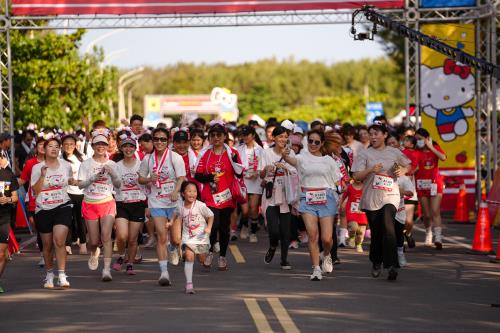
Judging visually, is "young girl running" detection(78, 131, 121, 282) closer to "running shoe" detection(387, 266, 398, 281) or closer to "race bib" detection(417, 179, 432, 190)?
"running shoe" detection(387, 266, 398, 281)

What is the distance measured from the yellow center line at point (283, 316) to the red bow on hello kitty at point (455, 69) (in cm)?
1585

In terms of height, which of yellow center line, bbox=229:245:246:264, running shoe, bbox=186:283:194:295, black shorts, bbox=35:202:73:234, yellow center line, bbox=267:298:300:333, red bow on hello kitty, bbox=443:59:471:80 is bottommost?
yellow center line, bbox=229:245:246:264

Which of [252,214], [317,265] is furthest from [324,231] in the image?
[252,214]

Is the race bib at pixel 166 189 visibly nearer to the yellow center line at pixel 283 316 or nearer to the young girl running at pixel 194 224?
the young girl running at pixel 194 224

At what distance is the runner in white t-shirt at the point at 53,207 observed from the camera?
561 inches

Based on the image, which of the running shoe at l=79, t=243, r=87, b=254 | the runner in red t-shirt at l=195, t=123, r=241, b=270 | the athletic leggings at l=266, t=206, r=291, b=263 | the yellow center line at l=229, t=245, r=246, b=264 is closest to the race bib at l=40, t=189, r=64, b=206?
the runner in red t-shirt at l=195, t=123, r=241, b=270

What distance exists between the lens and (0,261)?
13.8m

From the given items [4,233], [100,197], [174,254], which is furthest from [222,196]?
[4,233]

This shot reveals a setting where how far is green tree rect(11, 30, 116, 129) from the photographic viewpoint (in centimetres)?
3672

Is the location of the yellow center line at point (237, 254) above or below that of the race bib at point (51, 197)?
below

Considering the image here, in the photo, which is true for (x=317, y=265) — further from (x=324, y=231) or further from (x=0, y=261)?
(x=0, y=261)

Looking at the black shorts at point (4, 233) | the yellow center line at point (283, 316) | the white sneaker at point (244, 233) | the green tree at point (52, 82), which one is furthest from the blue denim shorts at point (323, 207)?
the green tree at point (52, 82)

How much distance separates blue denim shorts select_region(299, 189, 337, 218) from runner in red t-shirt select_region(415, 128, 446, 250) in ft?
16.0

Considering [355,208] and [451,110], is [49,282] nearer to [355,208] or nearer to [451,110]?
[355,208]
